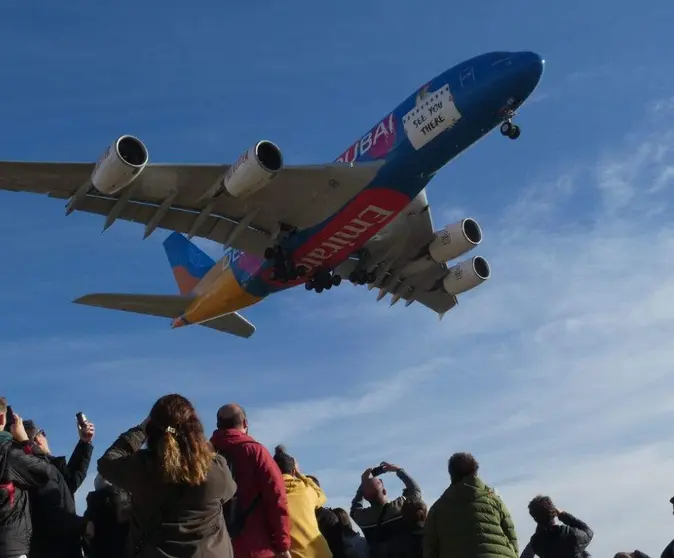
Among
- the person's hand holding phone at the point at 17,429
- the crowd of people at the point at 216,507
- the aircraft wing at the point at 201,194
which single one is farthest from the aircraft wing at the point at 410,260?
the person's hand holding phone at the point at 17,429

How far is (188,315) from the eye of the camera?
3050 cm

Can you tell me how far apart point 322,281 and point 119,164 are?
10403 mm

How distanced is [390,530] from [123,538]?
3.05 metres

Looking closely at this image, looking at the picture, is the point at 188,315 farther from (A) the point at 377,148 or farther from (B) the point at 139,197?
(A) the point at 377,148

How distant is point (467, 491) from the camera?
24.1 ft

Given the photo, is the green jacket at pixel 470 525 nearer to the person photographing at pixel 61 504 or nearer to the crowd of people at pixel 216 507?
the crowd of people at pixel 216 507

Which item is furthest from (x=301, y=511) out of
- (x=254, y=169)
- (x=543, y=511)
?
(x=254, y=169)

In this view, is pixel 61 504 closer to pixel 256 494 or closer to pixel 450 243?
pixel 256 494

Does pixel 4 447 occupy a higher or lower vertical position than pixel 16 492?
higher

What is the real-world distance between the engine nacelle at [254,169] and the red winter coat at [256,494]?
52.4 ft

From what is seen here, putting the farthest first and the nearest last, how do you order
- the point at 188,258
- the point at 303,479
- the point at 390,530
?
the point at 188,258
the point at 390,530
the point at 303,479

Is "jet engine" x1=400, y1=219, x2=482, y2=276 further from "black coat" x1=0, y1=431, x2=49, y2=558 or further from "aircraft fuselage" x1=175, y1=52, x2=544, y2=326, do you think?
"black coat" x1=0, y1=431, x2=49, y2=558

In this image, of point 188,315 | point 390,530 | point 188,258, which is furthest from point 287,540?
point 188,258

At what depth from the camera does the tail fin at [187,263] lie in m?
35.4
